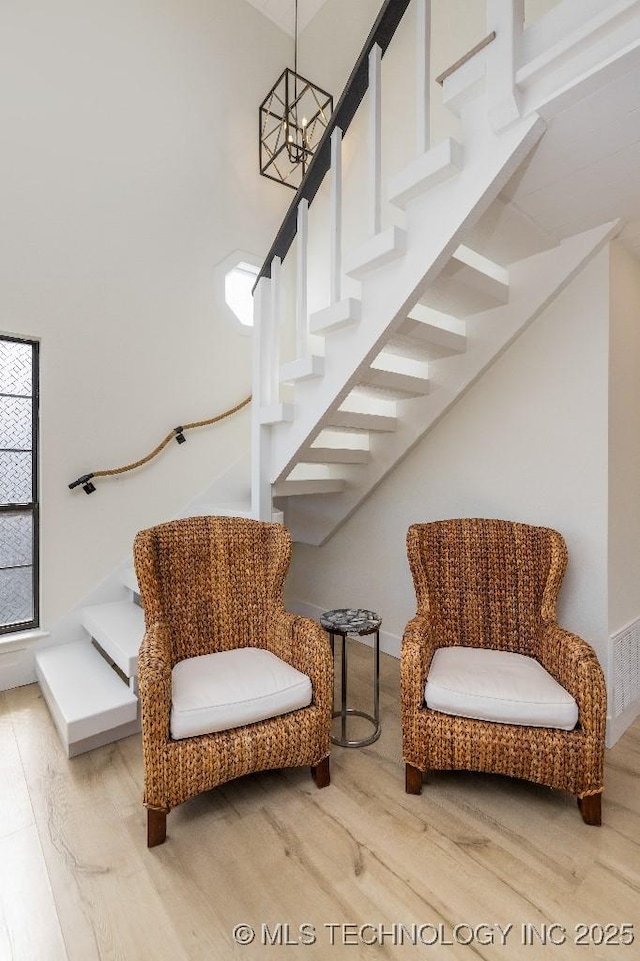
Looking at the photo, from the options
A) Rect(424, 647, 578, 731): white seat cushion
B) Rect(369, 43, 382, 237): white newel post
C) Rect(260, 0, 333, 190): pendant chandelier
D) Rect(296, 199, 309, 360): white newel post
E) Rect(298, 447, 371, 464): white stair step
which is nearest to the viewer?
Rect(424, 647, 578, 731): white seat cushion

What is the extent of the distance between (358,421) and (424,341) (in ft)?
1.72

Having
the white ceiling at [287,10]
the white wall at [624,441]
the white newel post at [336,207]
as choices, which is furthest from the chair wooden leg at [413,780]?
the white ceiling at [287,10]

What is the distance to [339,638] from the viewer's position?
3543 millimetres

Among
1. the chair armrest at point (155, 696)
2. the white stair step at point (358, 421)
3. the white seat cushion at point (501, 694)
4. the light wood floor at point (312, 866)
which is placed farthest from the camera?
the white stair step at point (358, 421)

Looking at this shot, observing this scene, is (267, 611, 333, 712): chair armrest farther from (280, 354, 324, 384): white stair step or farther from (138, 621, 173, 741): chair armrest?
(280, 354, 324, 384): white stair step

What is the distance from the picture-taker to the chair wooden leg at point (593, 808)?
165cm

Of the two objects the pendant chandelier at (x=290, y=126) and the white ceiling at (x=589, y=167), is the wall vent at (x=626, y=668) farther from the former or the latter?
the pendant chandelier at (x=290, y=126)

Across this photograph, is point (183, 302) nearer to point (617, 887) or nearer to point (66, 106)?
point (66, 106)

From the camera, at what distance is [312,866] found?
1.49m

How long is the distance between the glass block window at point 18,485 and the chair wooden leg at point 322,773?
1.88m

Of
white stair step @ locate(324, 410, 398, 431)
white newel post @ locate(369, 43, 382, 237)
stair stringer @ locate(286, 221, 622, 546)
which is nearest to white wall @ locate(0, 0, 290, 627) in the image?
stair stringer @ locate(286, 221, 622, 546)

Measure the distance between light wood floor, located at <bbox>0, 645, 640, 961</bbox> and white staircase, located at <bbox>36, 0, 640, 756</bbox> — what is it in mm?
519

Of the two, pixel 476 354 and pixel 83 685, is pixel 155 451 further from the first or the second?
pixel 476 354

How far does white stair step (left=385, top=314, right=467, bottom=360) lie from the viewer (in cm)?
220
